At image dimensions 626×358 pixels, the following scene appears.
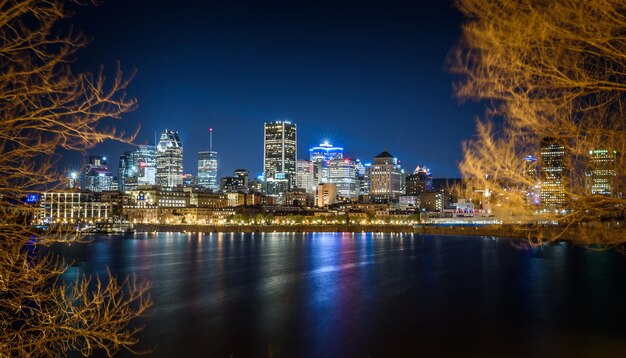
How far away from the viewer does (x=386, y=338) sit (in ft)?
56.9

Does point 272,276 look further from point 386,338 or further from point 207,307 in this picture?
point 386,338

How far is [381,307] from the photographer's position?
23.3 meters

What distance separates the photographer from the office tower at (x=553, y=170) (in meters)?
5.42

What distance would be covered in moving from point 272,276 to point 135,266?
11985 mm

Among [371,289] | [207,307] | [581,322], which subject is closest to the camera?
[581,322]

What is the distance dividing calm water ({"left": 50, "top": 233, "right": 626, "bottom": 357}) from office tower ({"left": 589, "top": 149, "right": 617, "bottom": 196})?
2044mm

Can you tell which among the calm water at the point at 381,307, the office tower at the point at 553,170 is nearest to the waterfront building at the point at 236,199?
the calm water at the point at 381,307

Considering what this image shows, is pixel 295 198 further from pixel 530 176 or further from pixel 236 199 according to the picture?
pixel 530 176

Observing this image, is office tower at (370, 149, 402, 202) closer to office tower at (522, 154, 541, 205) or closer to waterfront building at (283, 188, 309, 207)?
waterfront building at (283, 188, 309, 207)

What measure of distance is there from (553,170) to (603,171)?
49 centimetres

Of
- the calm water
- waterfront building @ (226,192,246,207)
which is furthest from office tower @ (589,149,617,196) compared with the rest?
waterfront building @ (226,192,246,207)

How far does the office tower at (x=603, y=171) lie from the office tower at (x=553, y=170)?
290 mm

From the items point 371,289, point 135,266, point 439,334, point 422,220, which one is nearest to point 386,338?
point 439,334

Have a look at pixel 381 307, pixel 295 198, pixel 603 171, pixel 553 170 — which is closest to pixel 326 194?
pixel 295 198
